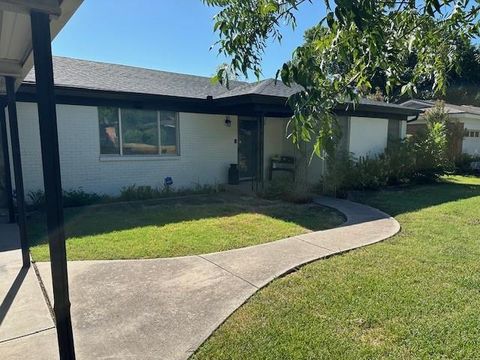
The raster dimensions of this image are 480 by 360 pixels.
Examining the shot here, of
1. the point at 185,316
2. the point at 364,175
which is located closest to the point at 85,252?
the point at 185,316

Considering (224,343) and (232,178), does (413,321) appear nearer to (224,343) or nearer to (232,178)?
(224,343)

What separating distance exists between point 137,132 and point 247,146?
4.60 meters

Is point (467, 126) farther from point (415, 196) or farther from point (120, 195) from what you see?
point (120, 195)

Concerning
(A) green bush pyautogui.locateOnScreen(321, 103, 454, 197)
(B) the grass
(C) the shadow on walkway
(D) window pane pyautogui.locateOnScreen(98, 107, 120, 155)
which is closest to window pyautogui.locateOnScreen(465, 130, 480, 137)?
(A) green bush pyautogui.locateOnScreen(321, 103, 454, 197)

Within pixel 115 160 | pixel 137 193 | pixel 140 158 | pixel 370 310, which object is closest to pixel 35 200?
pixel 115 160

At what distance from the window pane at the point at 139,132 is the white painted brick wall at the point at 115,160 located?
0.35m

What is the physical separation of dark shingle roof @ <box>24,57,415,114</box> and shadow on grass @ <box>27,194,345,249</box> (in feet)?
9.93

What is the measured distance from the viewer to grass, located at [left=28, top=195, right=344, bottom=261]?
207 inches

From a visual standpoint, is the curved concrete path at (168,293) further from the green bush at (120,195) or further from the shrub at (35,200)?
the green bush at (120,195)

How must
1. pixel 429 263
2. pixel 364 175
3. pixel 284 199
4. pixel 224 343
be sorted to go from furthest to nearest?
pixel 364 175 → pixel 284 199 → pixel 429 263 → pixel 224 343

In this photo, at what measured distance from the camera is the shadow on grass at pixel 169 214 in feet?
21.5

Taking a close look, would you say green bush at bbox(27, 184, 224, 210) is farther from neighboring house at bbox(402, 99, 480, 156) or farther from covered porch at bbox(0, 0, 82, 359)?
neighboring house at bbox(402, 99, 480, 156)

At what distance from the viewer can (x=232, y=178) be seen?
472 inches

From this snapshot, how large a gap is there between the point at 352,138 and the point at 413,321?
982cm
